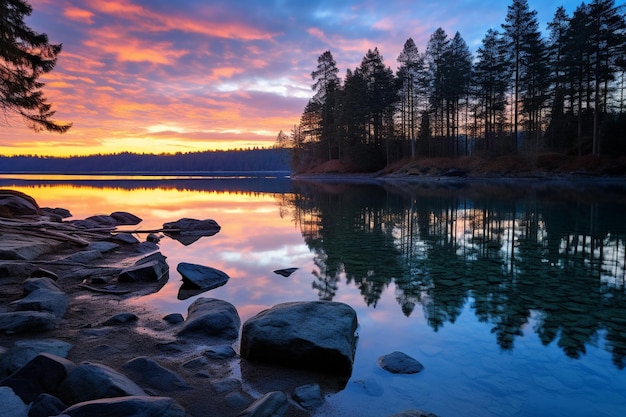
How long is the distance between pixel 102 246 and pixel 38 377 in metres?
10.1

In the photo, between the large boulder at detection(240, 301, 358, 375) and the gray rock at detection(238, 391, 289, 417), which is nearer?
the gray rock at detection(238, 391, 289, 417)

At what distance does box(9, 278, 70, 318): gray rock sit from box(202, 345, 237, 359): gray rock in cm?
288

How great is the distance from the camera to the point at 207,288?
8.42 m

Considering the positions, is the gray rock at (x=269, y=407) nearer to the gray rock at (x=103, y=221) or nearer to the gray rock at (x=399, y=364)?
the gray rock at (x=399, y=364)

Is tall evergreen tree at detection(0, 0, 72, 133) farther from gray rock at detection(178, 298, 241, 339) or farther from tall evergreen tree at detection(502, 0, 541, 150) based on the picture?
tall evergreen tree at detection(502, 0, 541, 150)

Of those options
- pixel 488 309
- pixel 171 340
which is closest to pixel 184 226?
pixel 171 340

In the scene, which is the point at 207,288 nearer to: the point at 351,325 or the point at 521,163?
the point at 351,325

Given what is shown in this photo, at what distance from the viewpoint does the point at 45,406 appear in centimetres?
309

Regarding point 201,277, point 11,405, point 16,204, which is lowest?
point 201,277

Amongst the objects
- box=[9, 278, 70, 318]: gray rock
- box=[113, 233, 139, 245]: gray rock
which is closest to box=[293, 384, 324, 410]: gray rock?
box=[9, 278, 70, 318]: gray rock

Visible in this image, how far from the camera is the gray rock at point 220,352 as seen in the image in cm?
503

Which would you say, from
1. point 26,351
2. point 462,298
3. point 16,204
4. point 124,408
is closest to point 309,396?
point 124,408

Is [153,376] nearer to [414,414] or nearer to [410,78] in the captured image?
[414,414]

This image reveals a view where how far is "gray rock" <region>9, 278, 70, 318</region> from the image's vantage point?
20.0 feet
